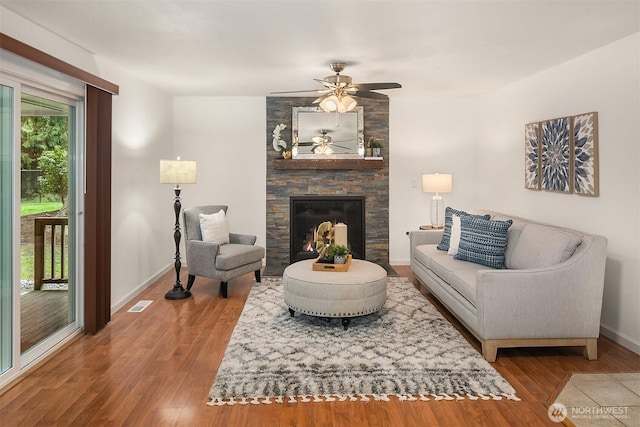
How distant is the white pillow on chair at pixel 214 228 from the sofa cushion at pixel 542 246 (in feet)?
10.4

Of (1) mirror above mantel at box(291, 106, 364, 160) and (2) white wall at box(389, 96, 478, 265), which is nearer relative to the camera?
(1) mirror above mantel at box(291, 106, 364, 160)

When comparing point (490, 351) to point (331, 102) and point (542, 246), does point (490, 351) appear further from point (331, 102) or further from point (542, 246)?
point (331, 102)

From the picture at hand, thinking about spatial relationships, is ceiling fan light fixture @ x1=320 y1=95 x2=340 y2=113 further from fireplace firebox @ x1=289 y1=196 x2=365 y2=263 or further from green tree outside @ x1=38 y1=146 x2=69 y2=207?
green tree outside @ x1=38 y1=146 x2=69 y2=207

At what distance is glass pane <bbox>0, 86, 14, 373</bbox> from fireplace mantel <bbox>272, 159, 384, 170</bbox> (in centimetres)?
353

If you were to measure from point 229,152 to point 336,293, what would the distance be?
338 centimetres

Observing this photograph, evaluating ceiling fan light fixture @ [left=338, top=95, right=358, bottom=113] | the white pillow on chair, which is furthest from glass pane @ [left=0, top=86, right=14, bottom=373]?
ceiling fan light fixture @ [left=338, top=95, right=358, bottom=113]

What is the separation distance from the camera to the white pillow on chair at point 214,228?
5.05 m

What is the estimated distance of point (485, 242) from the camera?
4.05 m

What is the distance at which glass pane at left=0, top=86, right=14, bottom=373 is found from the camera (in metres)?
2.79

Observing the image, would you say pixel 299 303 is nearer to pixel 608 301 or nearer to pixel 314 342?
pixel 314 342

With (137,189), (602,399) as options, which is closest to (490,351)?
(602,399)

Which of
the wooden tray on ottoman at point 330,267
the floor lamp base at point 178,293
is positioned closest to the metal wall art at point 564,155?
the wooden tray on ottoman at point 330,267

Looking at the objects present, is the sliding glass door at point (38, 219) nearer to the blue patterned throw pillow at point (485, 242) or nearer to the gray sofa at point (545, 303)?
the gray sofa at point (545, 303)

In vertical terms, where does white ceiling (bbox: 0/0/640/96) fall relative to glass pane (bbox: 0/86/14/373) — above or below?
above
